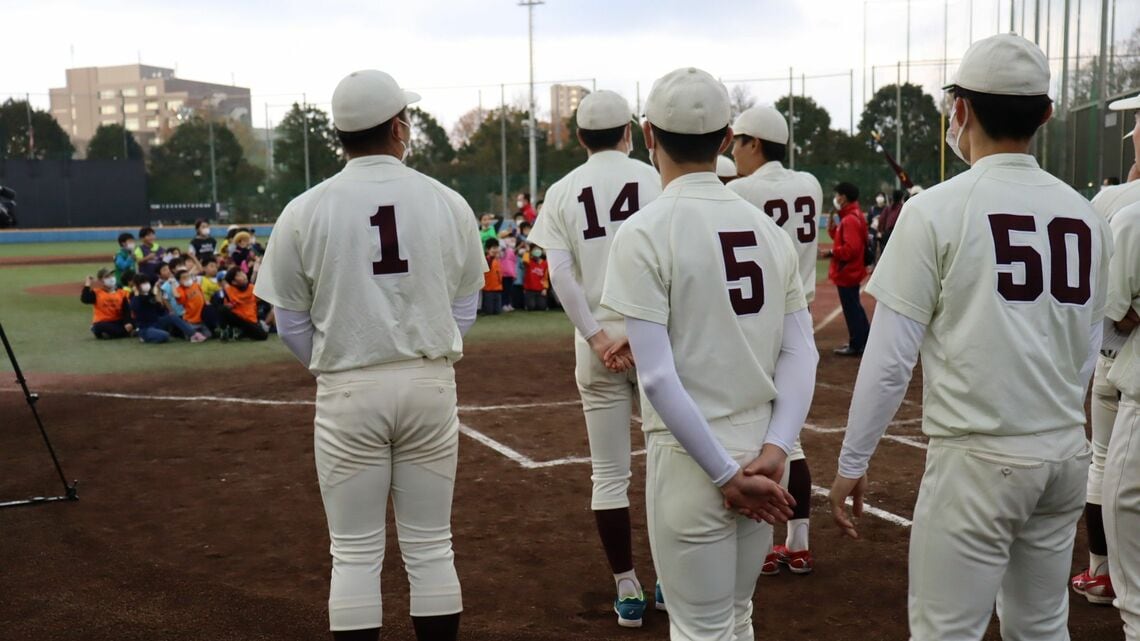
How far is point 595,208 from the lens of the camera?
4855mm

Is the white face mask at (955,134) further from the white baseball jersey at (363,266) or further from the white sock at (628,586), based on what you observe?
the white sock at (628,586)

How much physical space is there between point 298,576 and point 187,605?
2.00ft

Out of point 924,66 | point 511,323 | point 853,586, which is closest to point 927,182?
point 924,66

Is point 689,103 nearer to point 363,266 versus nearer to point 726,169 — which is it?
point 363,266

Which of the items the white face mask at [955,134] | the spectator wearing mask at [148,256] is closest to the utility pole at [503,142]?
the spectator wearing mask at [148,256]

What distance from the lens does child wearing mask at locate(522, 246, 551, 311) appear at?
728 inches

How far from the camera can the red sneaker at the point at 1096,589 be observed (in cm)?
495

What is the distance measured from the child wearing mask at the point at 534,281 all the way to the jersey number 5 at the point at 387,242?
14.7 m

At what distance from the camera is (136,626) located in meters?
4.82

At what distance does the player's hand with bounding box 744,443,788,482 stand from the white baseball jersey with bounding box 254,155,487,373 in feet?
4.40

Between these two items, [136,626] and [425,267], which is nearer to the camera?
[425,267]

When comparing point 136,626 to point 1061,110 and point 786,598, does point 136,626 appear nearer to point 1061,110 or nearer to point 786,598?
point 786,598

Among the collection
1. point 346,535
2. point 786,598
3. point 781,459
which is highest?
point 781,459

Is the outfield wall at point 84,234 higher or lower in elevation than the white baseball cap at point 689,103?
lower
